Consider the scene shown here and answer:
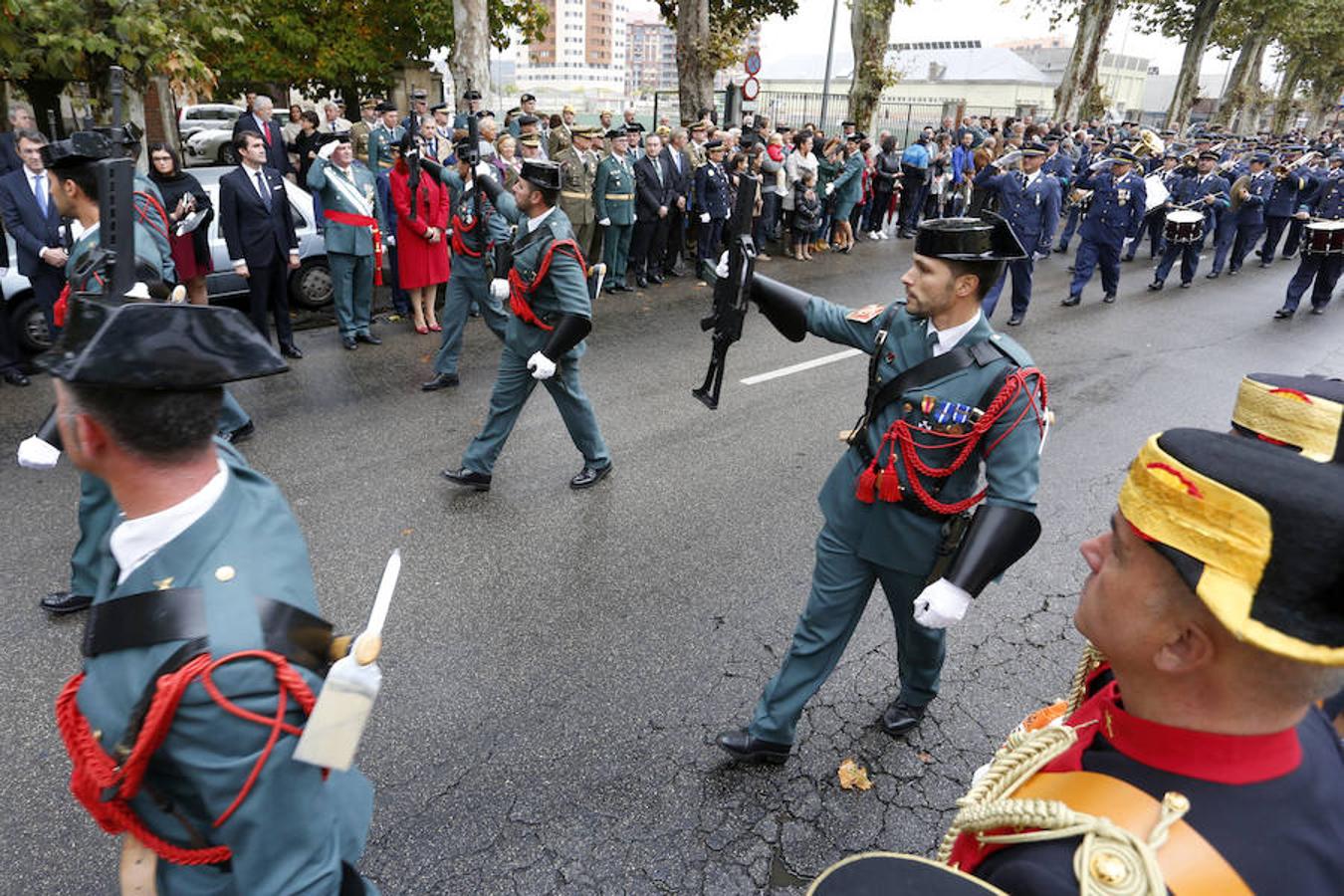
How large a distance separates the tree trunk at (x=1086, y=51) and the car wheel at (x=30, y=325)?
26161mm

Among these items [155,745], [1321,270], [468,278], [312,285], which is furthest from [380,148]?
[1321,270]

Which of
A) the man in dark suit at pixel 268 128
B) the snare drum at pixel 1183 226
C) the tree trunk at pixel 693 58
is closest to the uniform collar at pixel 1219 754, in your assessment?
the man in dark suit at pixel 268 128

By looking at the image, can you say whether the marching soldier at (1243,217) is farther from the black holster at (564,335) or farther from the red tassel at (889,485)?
the red tassel at (889,485)

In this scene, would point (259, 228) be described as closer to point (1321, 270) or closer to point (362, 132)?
point (362, 132)

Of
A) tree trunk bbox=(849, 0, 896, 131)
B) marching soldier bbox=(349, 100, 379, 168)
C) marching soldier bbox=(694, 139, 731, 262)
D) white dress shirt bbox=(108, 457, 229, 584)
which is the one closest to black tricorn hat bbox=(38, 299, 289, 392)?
white dress shirt bbox=(108, 457, 229, 584)

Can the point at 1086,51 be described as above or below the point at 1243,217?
above

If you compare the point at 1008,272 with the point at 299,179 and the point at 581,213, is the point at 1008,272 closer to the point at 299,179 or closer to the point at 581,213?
the point at 581,213

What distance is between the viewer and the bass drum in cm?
106

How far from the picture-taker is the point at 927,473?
284cm

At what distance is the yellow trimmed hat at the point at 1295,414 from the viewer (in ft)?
6.58

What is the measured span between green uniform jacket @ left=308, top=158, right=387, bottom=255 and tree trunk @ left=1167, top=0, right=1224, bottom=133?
33864 mm

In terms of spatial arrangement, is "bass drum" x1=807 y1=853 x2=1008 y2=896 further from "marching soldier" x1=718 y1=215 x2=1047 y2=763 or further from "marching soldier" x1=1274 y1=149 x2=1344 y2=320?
"marching soldier" x1=1274 y1=149 x2=1344 y2=320

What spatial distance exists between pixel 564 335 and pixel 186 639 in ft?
11.8

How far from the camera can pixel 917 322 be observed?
3041 mm
